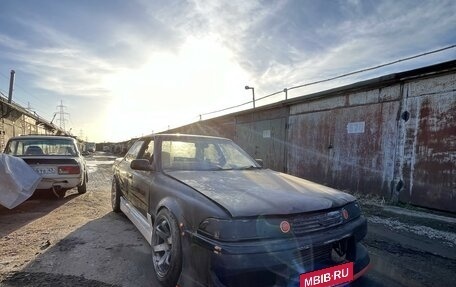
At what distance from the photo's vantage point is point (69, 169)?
22.0 feet

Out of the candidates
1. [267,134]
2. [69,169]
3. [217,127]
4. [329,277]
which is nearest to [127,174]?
[69,169]

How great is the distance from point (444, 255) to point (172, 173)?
11.2 feet

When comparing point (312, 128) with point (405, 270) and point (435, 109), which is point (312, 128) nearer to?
point (435, 109)

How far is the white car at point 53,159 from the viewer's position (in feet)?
21.0

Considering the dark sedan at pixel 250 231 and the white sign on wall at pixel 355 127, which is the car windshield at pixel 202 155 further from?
the white sign on wall at pixel 355 127

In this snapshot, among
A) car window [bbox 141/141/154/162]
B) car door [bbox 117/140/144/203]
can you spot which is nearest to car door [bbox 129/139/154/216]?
car window [bbox 141/141/154/162]

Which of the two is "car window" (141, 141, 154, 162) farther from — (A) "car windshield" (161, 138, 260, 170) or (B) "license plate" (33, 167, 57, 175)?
(B) "license plate" (33, 167, 57, 175)

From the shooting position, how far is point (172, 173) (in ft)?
10.9

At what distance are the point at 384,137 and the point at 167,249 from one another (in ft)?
21.0

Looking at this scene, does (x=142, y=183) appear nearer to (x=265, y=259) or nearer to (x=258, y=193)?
(x=258, y=193)

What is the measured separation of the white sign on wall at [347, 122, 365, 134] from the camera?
7.95 metres

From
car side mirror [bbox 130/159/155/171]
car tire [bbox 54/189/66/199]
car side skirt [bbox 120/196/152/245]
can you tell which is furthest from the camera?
car tire [bbox 54/189/66/199]

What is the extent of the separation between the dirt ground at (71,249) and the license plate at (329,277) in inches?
59.3

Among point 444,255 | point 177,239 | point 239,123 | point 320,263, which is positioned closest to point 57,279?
point 177,239
